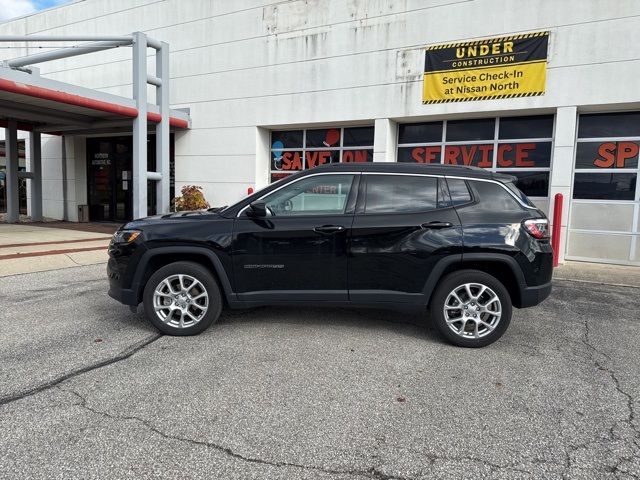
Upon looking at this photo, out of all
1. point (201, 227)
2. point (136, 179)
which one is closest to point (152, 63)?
point (136, 179)

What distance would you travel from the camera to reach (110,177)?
56.9ft

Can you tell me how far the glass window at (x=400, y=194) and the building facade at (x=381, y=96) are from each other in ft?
22.0

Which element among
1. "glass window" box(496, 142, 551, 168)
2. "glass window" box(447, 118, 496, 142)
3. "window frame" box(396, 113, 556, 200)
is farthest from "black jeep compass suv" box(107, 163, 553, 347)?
"glass window" box(447, 118, 496, 142)

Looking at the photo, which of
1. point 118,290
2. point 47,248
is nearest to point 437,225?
point 118,290

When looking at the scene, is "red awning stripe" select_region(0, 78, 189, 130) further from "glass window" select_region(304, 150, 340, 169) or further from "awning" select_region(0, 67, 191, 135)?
"glass window" select_region(304, 150, 340, 169)

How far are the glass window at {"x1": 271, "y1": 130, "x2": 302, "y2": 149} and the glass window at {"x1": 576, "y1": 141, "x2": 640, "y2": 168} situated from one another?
7.09m

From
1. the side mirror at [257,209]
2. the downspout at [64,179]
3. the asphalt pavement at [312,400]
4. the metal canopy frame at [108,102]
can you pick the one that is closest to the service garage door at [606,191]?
the asphalt pavement at [312,400]

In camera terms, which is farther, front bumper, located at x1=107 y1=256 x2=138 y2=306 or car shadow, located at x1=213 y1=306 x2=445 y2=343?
car shadow, located at x1=213 y1=306 x2=445 y2=343

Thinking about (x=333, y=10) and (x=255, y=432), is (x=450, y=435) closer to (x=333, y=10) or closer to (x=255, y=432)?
(x=255, y=432)

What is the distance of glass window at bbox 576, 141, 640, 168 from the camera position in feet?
32.3

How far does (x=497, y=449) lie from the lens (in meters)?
2.81

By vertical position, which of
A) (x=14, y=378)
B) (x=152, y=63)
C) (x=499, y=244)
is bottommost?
(x=14, y=378)

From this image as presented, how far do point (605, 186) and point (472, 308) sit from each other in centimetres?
754

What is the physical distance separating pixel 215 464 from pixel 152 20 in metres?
15.6
